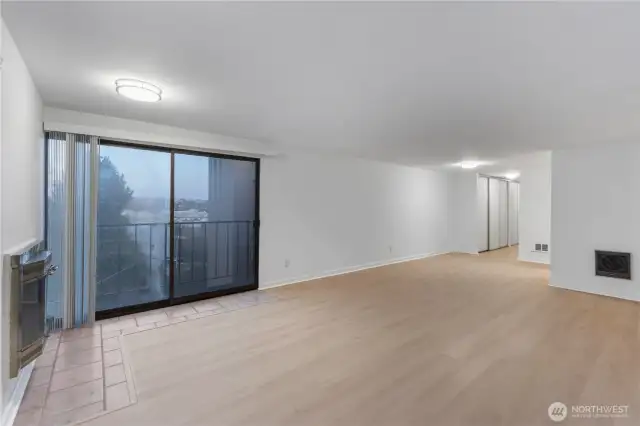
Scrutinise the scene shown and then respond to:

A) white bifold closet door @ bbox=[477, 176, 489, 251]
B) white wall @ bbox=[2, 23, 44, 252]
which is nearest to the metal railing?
white wall @ bbox=[2, 23, 44, 252]

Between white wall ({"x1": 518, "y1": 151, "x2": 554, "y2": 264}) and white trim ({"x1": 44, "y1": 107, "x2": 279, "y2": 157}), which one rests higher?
white trim ({"x1": 44, "y1": 107, "x2": 279, "y2": 157})

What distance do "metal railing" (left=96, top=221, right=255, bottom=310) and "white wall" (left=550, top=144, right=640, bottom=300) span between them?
4763 mm

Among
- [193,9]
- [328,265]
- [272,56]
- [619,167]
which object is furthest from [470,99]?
[328,265]

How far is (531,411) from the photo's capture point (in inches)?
81.8

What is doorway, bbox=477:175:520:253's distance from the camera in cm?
916

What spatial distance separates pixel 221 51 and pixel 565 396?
313 centimetres

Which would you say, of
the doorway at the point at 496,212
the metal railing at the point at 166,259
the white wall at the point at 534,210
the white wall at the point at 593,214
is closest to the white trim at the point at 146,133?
the metal railing at the point at 166,259

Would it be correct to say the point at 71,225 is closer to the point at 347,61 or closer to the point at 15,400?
the point at 15,400

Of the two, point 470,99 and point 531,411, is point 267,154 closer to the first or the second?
point 470,99

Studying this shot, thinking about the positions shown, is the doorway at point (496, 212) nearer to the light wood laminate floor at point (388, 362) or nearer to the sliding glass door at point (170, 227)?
the light wood laminate floor at point (388, 362)

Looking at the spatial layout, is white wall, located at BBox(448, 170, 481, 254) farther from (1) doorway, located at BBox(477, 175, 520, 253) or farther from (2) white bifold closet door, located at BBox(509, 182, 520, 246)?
(2) white bifold closet door, located at BBox(509, 182, 520, 246)

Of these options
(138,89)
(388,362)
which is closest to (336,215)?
(388,362)

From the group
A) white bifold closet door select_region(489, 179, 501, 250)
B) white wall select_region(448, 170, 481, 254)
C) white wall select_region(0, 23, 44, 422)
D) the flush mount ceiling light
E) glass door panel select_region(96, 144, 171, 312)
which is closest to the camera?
white wall select_region(0, 23, 44, 422)

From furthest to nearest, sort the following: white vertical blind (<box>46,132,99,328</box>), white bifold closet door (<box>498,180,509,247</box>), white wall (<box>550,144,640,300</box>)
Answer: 1. white bifold closet door (<box>498,180,509,247</box>)
2. white wall (<box>550,144,640,300</box>)
3. white vertical blind (<box>46,132,99,328</box>)
